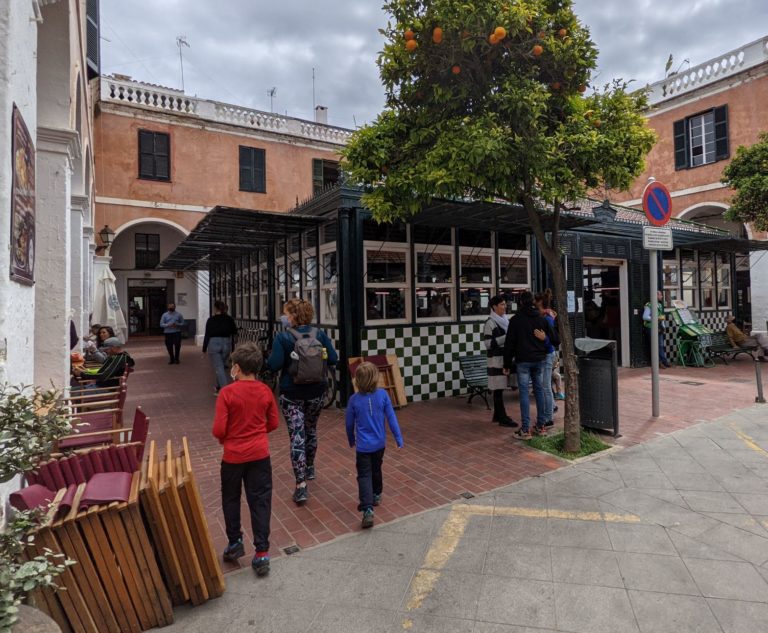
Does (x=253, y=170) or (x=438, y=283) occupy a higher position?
(x=253, y=170)

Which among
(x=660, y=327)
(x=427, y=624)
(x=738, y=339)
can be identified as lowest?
(x=427, y=624)

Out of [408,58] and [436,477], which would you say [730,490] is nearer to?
[436,477]

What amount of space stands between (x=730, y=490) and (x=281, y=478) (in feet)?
13.0

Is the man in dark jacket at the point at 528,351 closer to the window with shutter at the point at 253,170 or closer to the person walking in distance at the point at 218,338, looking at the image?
the person walking in distance at the point at 218,338

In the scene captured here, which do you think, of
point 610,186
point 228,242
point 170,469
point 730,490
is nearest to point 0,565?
point 170,469

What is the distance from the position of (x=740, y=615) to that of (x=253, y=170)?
20278 mm

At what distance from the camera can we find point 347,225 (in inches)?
273

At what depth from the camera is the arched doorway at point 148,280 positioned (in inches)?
746

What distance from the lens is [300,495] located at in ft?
12.2

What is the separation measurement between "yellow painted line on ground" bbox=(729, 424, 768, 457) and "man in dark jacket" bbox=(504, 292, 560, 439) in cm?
214

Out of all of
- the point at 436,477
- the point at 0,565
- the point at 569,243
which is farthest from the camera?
the point at 569,243

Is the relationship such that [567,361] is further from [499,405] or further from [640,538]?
[640,538]

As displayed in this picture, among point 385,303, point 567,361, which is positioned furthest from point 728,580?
point 385,303

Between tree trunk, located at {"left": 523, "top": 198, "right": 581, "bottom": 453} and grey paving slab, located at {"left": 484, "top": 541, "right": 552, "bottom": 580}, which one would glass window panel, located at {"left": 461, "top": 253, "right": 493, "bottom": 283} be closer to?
tree trunk, located at {"left": 523, "top": 198, "right": 581, "bottom": 453}
